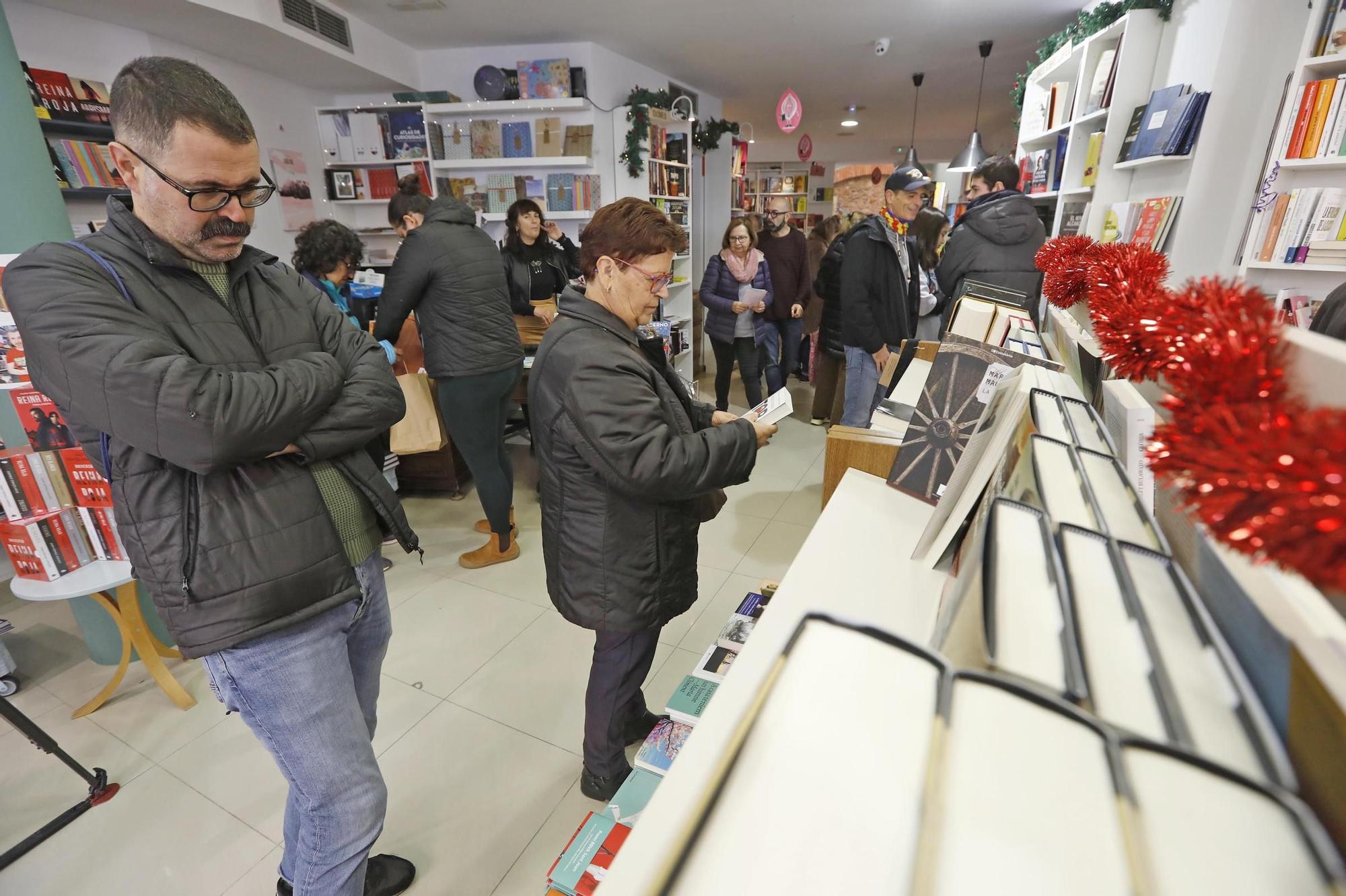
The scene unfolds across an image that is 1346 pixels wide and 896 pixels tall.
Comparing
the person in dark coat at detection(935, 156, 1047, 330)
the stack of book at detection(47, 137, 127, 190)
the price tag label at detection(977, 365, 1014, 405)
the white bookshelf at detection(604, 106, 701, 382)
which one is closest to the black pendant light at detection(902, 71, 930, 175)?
the person in dark coat at detection(935, 156, 1047, 330)

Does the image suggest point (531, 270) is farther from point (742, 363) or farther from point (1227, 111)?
point (1227, 111)

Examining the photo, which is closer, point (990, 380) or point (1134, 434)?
point (1134, 434)

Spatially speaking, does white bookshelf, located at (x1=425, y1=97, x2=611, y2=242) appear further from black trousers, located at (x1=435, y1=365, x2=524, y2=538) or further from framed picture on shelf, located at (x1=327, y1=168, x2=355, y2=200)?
black trousers, located at (x1=435, y1=365, x2=524, y2=538)

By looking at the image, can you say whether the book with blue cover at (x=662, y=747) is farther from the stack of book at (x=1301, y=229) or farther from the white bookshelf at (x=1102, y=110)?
the white bookshelf at (x=1102, y=110)

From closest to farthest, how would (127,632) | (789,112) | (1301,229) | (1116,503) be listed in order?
(1116,503) < (127,632) < (1301,229) < (789,112)

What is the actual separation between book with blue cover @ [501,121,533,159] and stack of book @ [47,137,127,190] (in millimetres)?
2782

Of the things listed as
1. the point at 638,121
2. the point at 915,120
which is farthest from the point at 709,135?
the point at 915,120

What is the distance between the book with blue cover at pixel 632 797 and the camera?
134 cm

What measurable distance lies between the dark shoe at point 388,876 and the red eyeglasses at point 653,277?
1650 millimetres

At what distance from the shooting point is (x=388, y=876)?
157 cm

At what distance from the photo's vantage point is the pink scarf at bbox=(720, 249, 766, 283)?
4.57m

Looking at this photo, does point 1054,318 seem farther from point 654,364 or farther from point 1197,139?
point 1197,139

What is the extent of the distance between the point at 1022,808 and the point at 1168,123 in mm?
3941

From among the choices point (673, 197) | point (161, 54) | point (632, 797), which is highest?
point (161, 54)
